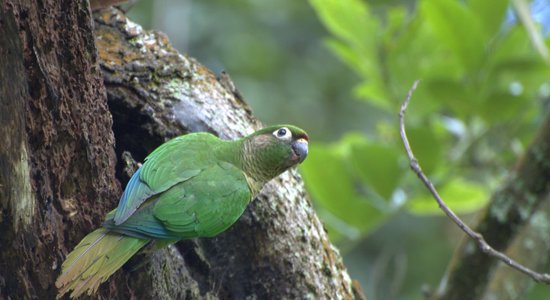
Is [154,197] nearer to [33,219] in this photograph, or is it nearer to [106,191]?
[106,191]

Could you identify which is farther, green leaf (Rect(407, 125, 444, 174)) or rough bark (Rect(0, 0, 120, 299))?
green leaf (Rect(407, 125, 444, 174))

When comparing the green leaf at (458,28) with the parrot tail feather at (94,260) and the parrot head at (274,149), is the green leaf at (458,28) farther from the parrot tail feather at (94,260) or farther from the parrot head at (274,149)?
the parrot tail feather at (94,260)

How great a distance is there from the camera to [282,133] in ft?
11.2

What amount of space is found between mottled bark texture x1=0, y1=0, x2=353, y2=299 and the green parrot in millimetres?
85

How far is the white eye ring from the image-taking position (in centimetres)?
341

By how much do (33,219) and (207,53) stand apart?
8426mm

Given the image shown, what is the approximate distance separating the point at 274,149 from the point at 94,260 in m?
1.06

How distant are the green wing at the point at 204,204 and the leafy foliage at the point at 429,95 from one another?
62.6 inches

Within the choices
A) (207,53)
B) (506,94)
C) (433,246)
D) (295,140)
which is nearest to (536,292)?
(433,246)

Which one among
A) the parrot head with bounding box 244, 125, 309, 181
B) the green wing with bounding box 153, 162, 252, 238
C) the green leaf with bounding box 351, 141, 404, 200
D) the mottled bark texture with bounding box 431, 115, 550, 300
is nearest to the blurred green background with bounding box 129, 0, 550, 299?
the green leaf with bounding box 351, 141, 404, 200

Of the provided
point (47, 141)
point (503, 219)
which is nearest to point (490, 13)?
point (503, 219)

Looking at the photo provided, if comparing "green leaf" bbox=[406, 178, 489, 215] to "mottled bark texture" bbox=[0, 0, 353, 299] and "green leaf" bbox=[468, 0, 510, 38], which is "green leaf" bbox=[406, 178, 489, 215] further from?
"mottled bark texture" bbox=[0, 0, 353, 299]

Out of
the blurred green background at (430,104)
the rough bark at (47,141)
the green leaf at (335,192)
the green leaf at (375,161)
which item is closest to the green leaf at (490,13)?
the blurred green background at (430,104)

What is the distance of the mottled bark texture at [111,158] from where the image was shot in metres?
2.37
